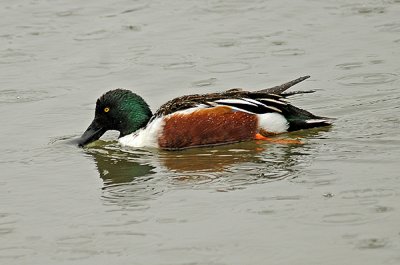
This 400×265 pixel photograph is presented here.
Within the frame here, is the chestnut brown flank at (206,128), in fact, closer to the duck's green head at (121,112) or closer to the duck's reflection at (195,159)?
the duck's reflection at (195,159)

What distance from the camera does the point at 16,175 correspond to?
9.13 metres

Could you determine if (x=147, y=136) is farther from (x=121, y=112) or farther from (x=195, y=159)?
(x=195, y=159)

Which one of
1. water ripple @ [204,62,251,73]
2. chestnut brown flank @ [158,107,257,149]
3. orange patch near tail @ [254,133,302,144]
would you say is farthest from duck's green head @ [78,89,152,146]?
water ripple @ [204,62,251,73]

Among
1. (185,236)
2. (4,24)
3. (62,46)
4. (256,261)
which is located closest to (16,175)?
(185,236)

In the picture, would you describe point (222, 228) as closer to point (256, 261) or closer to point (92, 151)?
point (256, 261)

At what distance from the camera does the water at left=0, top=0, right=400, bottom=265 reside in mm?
6984

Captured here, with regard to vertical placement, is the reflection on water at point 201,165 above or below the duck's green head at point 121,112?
below

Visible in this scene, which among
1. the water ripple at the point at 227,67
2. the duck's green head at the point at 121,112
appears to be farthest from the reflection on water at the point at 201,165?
the water ripple at the point at 227,67

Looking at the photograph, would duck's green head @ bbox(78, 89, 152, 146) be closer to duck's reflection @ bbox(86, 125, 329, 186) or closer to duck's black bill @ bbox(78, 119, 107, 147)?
duck's black bill @ bbox(78, 119, 107, 147)

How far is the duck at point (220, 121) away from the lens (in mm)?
9883

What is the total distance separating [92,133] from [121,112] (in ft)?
1.16

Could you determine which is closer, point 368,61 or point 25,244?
point 25,244

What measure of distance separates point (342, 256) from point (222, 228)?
3.29 ft

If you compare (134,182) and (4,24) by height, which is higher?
(4,24)
